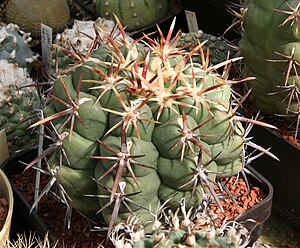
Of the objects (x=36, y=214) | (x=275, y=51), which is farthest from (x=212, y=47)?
(x=36, y=214)

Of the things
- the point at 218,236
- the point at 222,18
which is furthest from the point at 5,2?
the point at 218,236

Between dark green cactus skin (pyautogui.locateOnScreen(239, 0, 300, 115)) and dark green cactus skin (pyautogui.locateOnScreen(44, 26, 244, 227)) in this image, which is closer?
dark green cactus skin (pyautogui.locateOnScreen(44, 26, 244, 227))

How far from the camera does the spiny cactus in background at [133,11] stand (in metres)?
2.73

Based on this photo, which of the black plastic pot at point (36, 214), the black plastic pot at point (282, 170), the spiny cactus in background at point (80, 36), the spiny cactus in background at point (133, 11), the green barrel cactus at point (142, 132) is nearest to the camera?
the green barrel cactus at point (142, 132)

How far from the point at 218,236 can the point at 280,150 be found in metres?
0.83

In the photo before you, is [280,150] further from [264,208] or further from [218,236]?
[218,236]

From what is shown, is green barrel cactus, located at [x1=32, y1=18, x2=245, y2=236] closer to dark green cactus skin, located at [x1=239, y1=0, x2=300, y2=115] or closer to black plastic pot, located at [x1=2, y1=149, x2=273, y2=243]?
black plastic pot, located at [x1=2, y1=149, x2=273, y2=243]

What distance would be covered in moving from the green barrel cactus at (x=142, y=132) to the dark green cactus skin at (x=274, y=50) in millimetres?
411

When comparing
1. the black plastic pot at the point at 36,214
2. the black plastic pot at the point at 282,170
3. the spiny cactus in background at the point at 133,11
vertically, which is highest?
the spiny cactus in background at the point at 133,11

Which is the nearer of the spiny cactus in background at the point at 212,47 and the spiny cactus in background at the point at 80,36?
the spiny cactus in background at the point at 80,36

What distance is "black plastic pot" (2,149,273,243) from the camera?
5.24 ft

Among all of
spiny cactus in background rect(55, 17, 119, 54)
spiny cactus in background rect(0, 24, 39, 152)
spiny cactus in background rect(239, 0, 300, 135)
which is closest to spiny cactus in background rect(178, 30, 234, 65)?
spiny cactus in background rect(55, 17, 119, 54)

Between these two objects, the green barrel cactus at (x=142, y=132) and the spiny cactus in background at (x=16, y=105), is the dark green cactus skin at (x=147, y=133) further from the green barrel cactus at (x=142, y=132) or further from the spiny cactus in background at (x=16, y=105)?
the spiny cactus in background at (x=16, y=105)

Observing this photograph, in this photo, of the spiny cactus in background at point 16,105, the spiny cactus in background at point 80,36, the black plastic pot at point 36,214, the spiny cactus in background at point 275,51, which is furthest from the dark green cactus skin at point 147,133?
the spiny cactus in background at point 80,36
